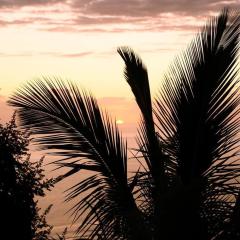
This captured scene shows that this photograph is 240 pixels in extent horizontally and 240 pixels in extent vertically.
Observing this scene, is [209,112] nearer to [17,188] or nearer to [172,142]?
[172,142]

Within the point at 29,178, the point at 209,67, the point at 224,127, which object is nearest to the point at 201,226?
the point at 224,127

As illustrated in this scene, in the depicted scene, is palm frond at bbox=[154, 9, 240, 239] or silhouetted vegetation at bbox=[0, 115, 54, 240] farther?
silhouetted vegetation at bbox=[0, 115, 54, 240]

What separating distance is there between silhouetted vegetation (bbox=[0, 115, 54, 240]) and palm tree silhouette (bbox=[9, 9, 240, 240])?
651 cm

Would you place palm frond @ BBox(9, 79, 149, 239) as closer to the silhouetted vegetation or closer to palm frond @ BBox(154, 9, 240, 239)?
palm frond @ BBox(154, 9, 240, 239)

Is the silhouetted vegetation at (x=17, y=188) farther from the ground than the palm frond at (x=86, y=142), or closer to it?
farther from the ground

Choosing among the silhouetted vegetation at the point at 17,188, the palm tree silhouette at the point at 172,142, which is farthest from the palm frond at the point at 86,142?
the silhouetted vegetation at the point at 17,188

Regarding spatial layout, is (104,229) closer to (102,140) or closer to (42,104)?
(102,140)

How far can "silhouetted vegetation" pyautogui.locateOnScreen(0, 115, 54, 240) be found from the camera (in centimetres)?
1173

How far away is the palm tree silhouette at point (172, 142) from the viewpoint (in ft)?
15.5

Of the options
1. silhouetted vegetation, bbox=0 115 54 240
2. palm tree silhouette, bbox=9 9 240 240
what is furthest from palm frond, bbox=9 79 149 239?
silhouetted vegetation, bbox=0 115 54 240

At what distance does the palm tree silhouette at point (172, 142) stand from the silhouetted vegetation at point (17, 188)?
256 inches

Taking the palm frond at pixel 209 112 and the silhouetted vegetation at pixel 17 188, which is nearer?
the palm frond at pixel 209 112

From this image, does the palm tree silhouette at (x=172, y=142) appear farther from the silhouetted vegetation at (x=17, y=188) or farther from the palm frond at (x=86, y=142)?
the silhouetted vegetation at (x=17, y=188)

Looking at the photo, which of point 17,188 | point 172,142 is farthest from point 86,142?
point 17,188
